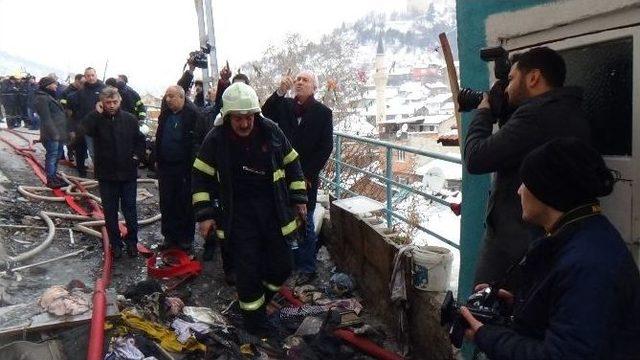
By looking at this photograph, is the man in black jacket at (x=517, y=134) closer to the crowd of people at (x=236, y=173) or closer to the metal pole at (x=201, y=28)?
the crowd of people at (x=236, y=173)

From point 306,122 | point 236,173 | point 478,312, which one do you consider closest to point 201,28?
point 306,122

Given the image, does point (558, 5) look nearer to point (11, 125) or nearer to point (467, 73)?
point (467, 73)

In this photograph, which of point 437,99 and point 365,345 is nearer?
point 365,345

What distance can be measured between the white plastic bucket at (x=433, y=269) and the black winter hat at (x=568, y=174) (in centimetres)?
224


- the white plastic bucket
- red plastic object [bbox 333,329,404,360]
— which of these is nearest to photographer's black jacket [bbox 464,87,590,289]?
the white plastic bucket

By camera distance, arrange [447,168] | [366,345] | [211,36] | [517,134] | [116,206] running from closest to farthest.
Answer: [517,134] < [366,345] < [116,206] < [211,36] < [447,168]

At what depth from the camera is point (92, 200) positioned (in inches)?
293

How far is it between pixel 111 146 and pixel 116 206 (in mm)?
679

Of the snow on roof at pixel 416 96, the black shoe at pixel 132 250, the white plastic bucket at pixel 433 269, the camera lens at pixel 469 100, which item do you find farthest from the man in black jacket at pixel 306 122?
the snow on roof at pixel 416 96

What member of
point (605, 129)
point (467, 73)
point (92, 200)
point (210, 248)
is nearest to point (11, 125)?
point (92, 200)

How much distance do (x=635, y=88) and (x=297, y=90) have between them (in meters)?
3.16

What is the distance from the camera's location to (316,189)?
516cm

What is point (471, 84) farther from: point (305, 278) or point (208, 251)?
point (208, 251)

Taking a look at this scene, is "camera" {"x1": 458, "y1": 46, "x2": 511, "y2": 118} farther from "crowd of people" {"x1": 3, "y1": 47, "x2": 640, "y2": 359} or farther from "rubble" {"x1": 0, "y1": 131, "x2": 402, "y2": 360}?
"rubble" {"x1": 0, "y1": 131, "x2": 402, "y2": 360}
